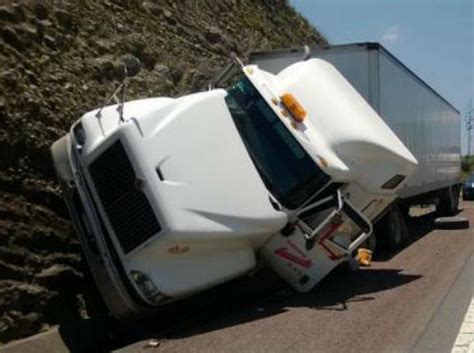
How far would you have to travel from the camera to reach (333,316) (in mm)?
8859

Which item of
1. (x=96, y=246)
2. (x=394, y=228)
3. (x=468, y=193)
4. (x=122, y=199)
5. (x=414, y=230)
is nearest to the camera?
(x=122, y=199)

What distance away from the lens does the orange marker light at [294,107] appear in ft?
33.0

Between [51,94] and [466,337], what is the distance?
610 centimetres

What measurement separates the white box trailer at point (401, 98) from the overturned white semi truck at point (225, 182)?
94.8 inches

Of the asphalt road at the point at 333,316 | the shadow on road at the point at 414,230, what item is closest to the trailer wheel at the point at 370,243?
the shadow on road at the point at 414,230

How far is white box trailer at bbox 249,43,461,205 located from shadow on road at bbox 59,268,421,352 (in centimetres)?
346

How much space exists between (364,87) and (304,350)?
7172mm

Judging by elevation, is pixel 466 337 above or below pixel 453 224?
above

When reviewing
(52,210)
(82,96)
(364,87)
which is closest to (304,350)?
(52,210)

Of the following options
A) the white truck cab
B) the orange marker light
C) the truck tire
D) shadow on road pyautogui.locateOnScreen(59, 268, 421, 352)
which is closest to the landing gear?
shadow on road pyautogui.locateOnScreen(59, 268, 421, 352)

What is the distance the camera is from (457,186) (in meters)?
27.8

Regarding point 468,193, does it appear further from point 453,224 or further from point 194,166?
point 194,166

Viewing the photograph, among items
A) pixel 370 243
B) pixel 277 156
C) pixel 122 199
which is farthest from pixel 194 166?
pixel 370 243

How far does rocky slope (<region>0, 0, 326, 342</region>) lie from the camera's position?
8453mm
